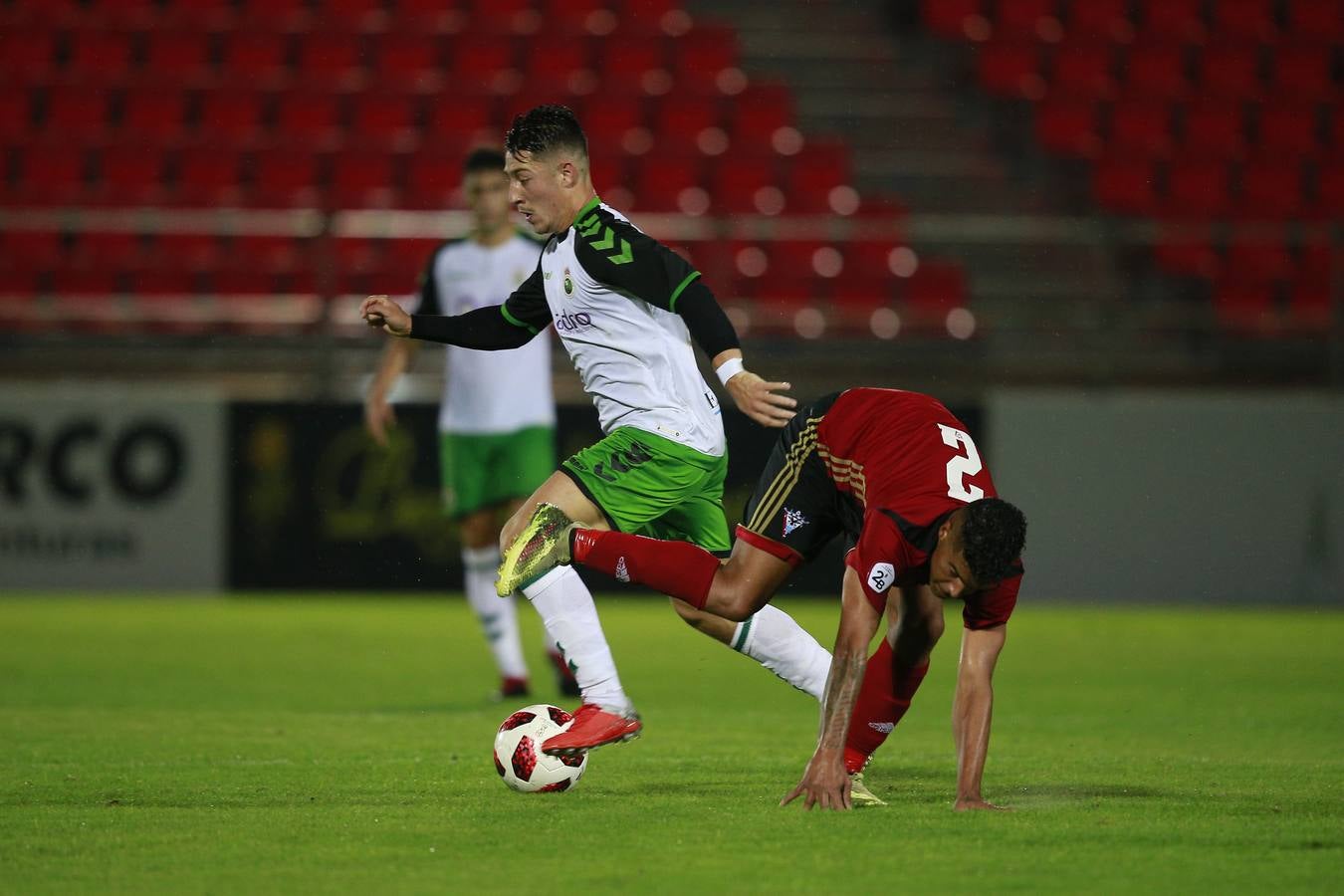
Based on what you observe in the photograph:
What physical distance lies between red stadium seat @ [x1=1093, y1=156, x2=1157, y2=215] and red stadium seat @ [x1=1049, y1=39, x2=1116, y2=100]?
42.5 inches

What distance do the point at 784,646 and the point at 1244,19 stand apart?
1480 cm

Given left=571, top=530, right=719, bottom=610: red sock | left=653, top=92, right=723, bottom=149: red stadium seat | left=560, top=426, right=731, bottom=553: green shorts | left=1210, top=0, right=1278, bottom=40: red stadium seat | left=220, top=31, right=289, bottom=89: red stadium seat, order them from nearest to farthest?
left=571, top=530, right=719, bottom=610: red sock, left=560, top=426, right=731, bottom=553: green shorts, left=653, top=92, right=723, bottom=149: red stadium seat, left=220, top=31, right=289, bottom=89: red stadium seat, left=1210, top=0, right=1278, bottom=40: red stadium seat

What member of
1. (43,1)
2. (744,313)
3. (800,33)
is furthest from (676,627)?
(43,1)

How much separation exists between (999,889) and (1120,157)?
46.1 ft

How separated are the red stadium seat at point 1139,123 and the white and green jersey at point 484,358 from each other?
32.3ft

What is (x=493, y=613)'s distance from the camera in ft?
28.7

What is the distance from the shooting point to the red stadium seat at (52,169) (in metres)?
16.0

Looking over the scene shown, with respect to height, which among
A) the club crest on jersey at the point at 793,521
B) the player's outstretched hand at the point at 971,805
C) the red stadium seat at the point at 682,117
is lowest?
the player's outstretched hand at the point at 971,805

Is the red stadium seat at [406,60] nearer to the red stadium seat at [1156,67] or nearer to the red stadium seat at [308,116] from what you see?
the red stadium seat at [308,116]

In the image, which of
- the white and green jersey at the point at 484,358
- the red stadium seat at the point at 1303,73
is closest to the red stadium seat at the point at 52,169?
the white and green jersey at the point at 484,358

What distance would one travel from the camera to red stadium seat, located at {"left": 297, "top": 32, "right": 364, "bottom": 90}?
691 inches

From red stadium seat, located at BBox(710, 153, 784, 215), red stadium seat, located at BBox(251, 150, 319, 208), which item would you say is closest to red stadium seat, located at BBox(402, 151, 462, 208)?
red stadium seat, located at BBox(251, 150, 319, 208)

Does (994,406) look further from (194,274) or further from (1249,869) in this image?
(1249,869)

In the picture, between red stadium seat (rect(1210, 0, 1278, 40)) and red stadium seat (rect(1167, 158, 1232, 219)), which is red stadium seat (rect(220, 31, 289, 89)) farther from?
red stadium seat (rect(1210, 0, 1278, 40))
